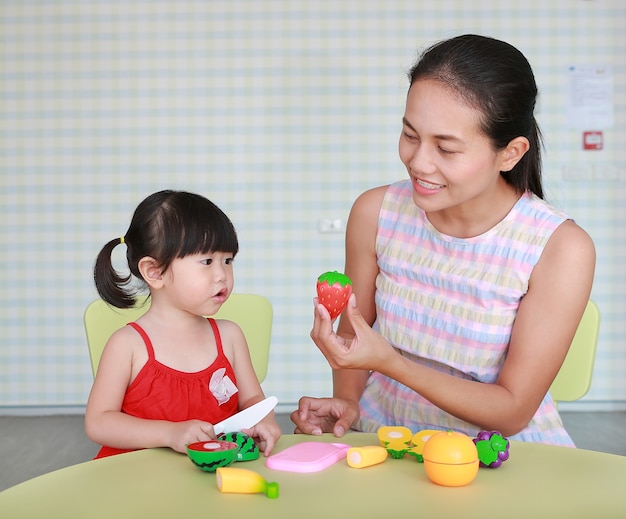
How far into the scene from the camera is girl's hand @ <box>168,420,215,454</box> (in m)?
1.18

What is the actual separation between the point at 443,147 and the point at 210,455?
0.66 m

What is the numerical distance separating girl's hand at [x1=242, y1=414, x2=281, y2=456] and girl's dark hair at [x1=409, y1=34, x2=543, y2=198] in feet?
2.02

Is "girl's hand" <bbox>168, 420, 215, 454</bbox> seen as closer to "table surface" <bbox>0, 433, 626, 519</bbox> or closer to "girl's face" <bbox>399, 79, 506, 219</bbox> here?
"table surface" <bbox>0, 433, 626, 519</bbox>

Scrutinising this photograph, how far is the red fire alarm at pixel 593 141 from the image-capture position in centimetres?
430

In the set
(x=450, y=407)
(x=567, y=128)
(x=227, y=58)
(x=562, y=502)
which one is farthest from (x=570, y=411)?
(x=562, y=502)

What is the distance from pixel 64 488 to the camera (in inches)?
40.6

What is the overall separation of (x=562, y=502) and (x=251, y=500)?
1.20 feet

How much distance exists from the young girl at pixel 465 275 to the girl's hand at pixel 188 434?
0.70 feet

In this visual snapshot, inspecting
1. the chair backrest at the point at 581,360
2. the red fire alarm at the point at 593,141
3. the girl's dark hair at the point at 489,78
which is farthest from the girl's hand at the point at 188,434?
the red fire alarm at the point at 593,141

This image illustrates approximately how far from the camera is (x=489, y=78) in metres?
1.44

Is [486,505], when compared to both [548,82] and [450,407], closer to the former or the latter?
[450,407]

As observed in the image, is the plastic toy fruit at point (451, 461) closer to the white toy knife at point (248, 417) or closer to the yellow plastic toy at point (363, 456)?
the yellow plastic toy at point (363, 456)

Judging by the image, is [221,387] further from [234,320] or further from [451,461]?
[451,461]

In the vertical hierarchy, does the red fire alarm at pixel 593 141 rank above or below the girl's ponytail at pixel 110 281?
above
